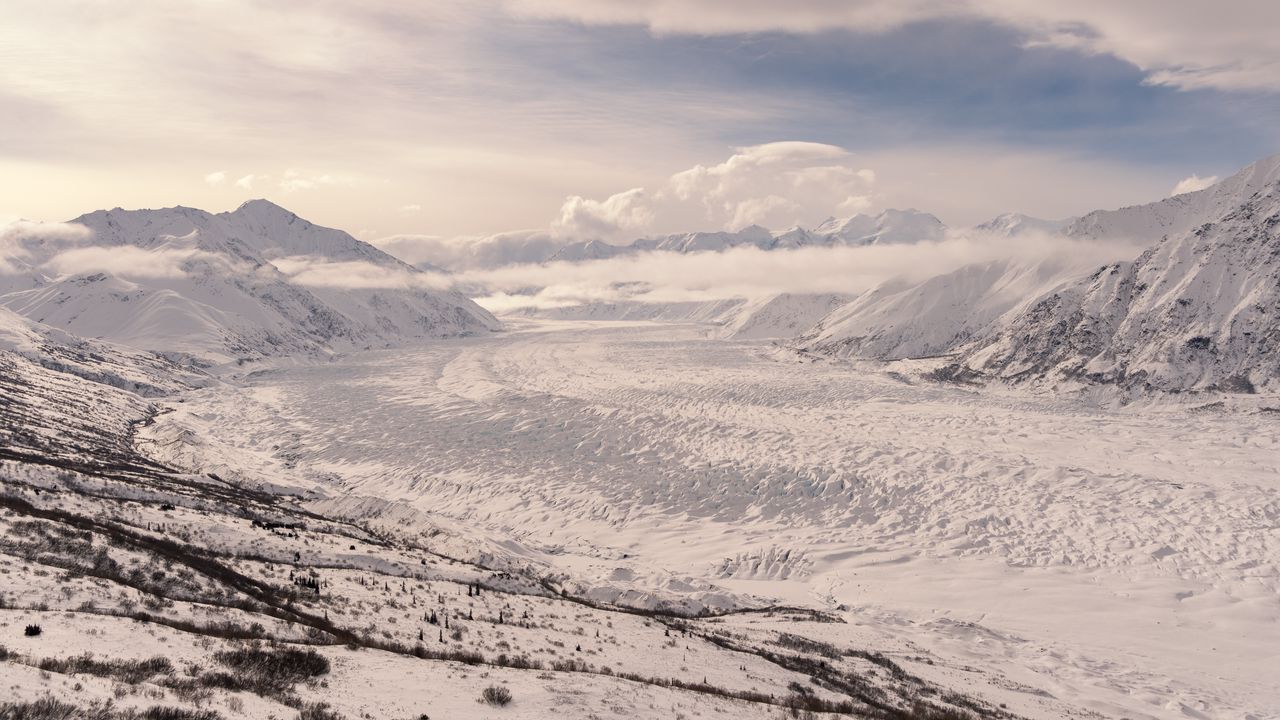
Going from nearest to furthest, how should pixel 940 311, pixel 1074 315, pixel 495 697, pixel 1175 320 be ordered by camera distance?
pixel 495 697, pixel 1175 320, pixel 1074 315, pixel 940 311

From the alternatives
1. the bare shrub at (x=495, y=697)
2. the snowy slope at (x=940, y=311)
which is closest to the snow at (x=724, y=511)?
the bare shrub at (x=495, y=697)

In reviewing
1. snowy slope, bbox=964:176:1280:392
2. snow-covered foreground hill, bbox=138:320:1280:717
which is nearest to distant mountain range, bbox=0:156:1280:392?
snowy slope, bbox=964:176:1280:392

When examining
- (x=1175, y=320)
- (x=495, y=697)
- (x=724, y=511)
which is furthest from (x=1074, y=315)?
(x=495, y=697)

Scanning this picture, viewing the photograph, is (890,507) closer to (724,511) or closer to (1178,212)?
(724,511)

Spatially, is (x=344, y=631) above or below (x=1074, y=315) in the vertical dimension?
below

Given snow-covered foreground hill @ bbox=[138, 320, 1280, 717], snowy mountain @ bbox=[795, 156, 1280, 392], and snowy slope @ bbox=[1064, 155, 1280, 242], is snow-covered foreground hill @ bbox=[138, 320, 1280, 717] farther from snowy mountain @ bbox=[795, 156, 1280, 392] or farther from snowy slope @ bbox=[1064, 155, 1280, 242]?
snowy slope @ bbox=[1064, 155, 1280, 242]

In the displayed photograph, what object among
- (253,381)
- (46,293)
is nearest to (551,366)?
(253,381)
